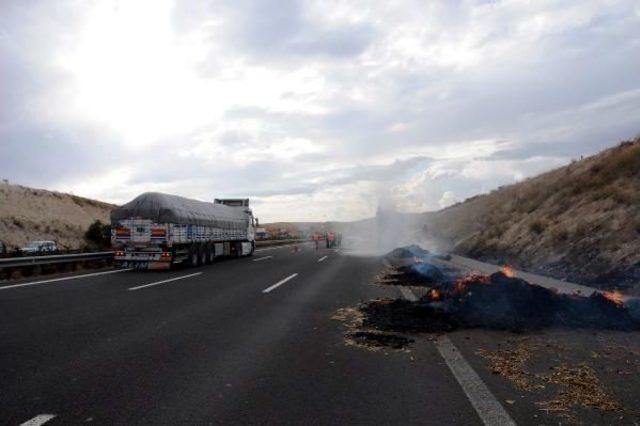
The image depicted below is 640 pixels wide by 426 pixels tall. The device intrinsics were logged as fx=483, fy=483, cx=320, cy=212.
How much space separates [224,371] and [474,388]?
8.64 ft

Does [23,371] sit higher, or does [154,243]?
[154,243]

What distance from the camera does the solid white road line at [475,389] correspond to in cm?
400

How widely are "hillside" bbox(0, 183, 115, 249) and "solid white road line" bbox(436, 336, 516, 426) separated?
40.1m

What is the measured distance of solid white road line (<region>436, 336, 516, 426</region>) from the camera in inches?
158

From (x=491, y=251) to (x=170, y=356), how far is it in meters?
20.8

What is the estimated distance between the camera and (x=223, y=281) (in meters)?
14.3

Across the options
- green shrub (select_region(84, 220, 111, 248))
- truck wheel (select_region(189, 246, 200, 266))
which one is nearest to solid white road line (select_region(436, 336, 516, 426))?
truck wheel (select_region(189, 246, 200, 266))

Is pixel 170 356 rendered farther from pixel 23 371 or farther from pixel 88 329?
pixel 88 329

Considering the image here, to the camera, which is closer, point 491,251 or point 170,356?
point 170,356

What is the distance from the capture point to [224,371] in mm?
5305

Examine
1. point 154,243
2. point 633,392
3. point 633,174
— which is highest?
point 633,174

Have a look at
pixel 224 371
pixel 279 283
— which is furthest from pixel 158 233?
pixel 224 371

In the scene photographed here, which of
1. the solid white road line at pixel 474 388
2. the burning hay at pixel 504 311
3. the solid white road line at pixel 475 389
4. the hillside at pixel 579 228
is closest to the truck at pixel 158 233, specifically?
the burning hay at pixel 504 311

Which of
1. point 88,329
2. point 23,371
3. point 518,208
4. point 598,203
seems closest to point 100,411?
point 23,371
